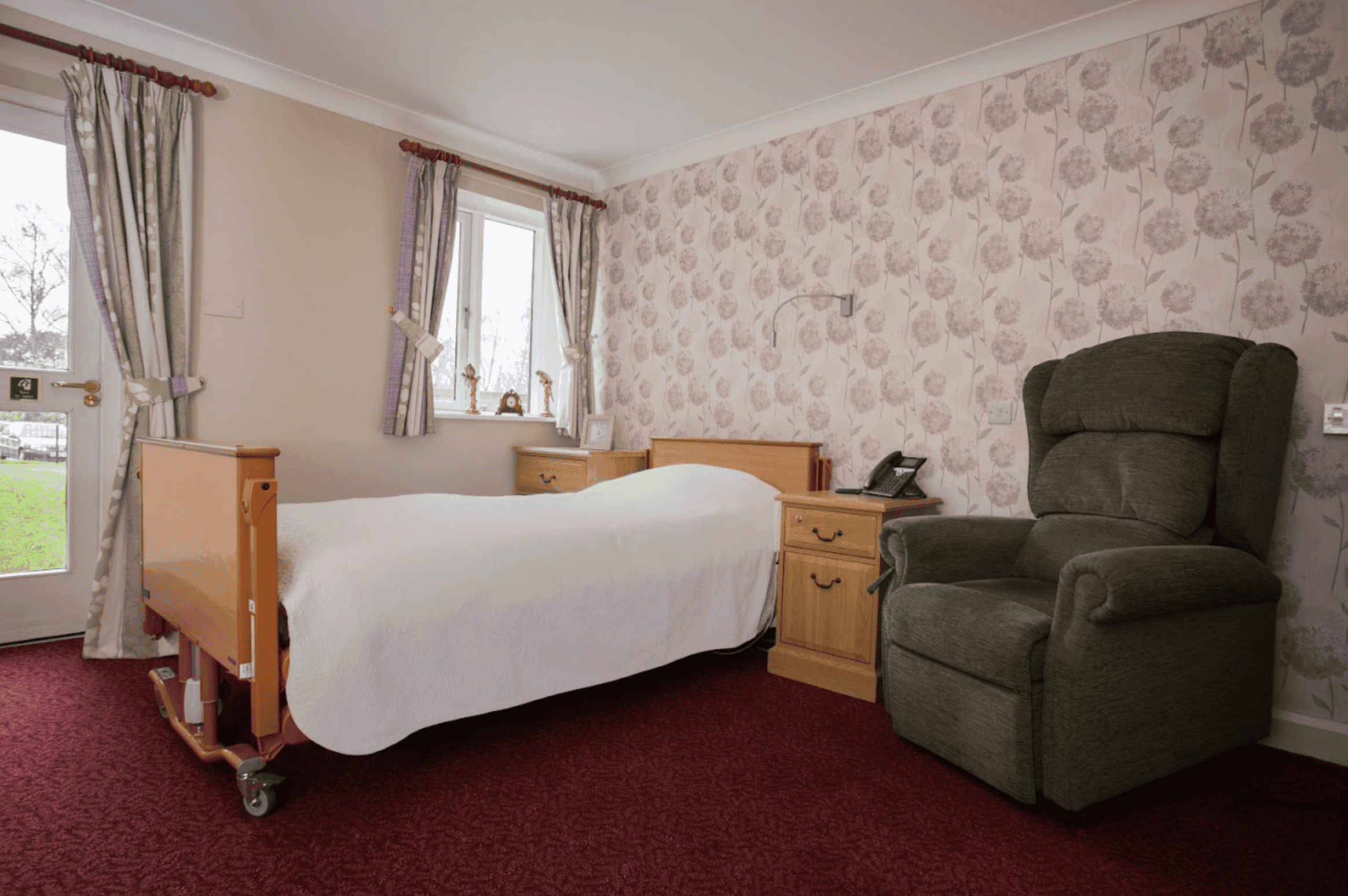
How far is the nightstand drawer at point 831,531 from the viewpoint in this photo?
274cm

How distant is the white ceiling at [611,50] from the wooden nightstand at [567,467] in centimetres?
183

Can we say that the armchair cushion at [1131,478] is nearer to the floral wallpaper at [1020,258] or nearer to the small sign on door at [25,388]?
the floral wallpaper at [1020,258]

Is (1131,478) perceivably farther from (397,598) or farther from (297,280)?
(297,280)

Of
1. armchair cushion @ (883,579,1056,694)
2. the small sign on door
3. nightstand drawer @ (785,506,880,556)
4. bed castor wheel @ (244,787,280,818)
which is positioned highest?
the small sign on door

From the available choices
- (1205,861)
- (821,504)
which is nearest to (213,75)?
(821,504)

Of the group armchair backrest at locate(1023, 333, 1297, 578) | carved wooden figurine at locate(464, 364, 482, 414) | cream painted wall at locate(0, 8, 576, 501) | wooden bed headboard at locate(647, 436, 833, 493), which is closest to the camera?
armchair backrest at locate(1023, 333, 1297, 578)

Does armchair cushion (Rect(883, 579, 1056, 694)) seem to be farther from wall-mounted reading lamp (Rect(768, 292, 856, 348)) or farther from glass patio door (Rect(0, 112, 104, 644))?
glass patio door (Rect(0, 112, 104, 644))

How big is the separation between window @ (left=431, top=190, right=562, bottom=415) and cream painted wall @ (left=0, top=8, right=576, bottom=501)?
0.44 metres

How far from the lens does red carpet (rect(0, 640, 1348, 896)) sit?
157cm

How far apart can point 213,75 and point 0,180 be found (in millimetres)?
940

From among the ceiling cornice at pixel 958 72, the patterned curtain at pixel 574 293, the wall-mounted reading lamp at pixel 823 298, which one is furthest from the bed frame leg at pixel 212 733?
the ceiling cornice at pixel 958 72

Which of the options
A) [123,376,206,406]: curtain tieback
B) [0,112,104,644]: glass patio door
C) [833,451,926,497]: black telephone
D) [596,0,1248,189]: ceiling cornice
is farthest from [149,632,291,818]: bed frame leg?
[596,0,1248,189]: ceiling cornice

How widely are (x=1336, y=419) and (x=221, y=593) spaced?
10.9 feet

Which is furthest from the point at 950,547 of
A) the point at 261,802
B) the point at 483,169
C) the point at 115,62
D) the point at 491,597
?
the point at 115,62
